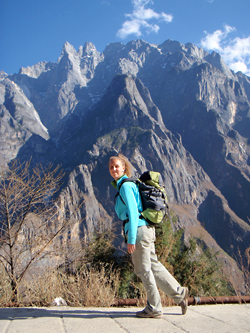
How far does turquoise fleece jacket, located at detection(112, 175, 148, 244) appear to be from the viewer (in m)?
2.56

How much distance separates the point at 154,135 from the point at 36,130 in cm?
8375

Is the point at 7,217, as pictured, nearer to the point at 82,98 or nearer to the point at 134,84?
the point at 134,84

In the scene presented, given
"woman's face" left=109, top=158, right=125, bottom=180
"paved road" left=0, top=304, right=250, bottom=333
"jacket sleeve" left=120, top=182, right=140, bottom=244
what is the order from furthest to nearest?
"woman's face" left=109, top=158, right=125, bottom=180
"jacket sleeve" left=120, top=182, right=140, bottom=244
"paved road" left=0, top=304, right=250, bottom=333

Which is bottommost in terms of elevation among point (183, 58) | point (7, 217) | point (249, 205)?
point (7, 217)

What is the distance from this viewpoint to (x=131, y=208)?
8.52ft

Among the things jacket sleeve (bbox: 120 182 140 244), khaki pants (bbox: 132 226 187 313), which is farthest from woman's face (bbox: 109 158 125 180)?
khaki pants (bbox: 132 226 187 313)

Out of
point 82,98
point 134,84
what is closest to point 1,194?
point 134,84

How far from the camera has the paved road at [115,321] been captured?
7.25ft

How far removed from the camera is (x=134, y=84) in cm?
15025

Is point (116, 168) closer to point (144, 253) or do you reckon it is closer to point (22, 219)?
point (144, 253)

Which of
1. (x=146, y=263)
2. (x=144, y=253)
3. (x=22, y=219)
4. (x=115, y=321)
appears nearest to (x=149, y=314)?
(x=115, y=321)

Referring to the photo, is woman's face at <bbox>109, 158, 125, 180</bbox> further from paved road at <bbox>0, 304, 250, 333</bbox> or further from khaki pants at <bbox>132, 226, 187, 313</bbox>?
paved road at <bbox>0, 304, 250, 333</bbox>

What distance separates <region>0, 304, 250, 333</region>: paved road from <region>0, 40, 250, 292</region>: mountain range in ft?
297

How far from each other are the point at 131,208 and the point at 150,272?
31.9 inches
